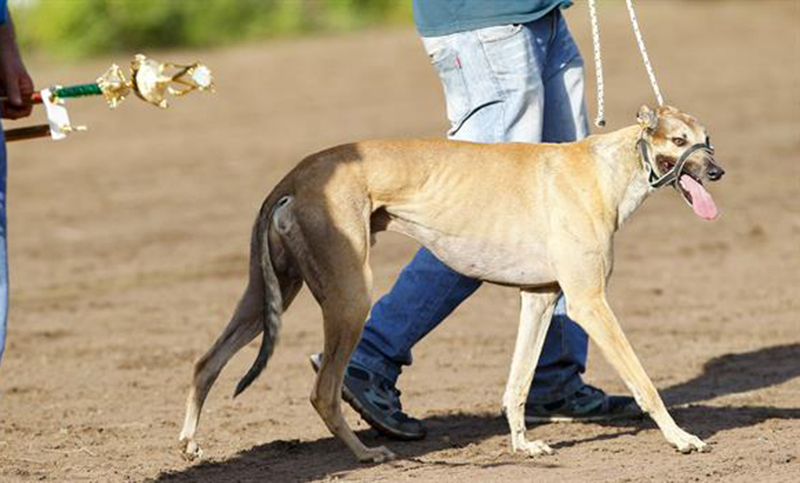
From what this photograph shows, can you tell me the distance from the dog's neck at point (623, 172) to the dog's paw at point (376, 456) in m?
1.31

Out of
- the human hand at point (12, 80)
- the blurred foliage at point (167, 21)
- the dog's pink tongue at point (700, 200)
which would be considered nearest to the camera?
the human hand at point (12, 80)

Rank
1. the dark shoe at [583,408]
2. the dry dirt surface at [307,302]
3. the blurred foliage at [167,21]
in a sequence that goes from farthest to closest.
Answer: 1. the blurred foliage at [167,21]
2. the dark shoe at [583,408]
3. the dry dirt surface at [307,302]

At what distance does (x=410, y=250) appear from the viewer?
481 inches

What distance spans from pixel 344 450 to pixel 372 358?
0.47 meters

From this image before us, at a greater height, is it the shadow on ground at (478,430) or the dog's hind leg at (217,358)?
the dog's hind leg at (217,358)

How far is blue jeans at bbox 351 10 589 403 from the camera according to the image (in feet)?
23.1

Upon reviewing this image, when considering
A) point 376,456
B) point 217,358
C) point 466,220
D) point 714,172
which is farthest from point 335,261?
point 714,172

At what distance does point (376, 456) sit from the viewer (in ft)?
21.9

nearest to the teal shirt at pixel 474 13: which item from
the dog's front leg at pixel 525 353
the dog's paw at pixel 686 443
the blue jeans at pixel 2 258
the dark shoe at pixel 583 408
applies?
the dog's front leg at pixel 525 353

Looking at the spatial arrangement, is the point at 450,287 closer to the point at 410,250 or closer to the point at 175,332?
the point at 175,332

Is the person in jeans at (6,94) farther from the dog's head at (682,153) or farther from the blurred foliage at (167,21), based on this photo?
the blurred foliage at (167,21)

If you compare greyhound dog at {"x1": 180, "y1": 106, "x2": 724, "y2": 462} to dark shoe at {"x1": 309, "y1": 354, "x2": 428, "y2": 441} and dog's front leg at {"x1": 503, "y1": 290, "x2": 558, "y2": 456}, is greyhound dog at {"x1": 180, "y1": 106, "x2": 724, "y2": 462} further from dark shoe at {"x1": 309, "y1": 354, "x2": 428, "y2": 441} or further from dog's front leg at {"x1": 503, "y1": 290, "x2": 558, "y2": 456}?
dark shoe at {"x1": 309, "y1": 354, "x2": 428, "y2": 441}

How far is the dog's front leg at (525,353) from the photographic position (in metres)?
6.86

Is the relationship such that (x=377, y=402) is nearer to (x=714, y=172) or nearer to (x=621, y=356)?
(x=621, y=356)
